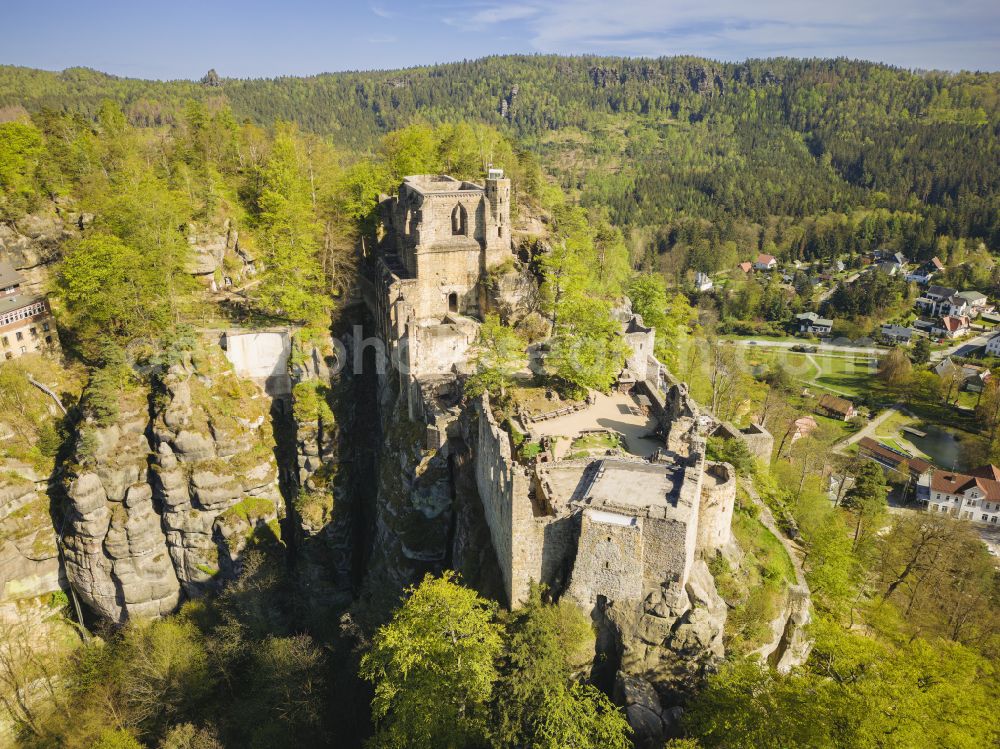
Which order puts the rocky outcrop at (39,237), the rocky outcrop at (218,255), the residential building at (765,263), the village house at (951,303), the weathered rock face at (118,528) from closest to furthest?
the weathered rock face at (118,528), the rocky outcrop at (39,237), the rocky outcrop at (218,255), the village house at (951,303), the residential building at (765,263)

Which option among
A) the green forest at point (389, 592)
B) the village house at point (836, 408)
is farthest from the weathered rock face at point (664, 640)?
the village house at point (836, 408)

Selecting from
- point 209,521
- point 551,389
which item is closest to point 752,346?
point 551,389

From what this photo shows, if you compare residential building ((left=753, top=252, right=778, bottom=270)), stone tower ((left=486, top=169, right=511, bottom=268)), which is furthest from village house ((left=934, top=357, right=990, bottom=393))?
stone tower ((left=486, top=169, right=511, bottom=268))

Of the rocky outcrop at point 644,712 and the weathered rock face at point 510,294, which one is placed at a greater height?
the weathered rock face at point 510,294

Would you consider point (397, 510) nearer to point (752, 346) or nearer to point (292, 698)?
point (292, 698)

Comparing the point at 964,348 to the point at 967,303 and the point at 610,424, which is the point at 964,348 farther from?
the point at 610,424

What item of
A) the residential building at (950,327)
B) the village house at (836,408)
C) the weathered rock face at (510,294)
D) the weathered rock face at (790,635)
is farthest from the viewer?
the residential building at (950,327)

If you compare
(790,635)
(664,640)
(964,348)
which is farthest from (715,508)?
(964,348)

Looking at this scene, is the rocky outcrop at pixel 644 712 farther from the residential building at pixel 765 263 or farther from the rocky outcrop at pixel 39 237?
the residential building at pixel 765 263
